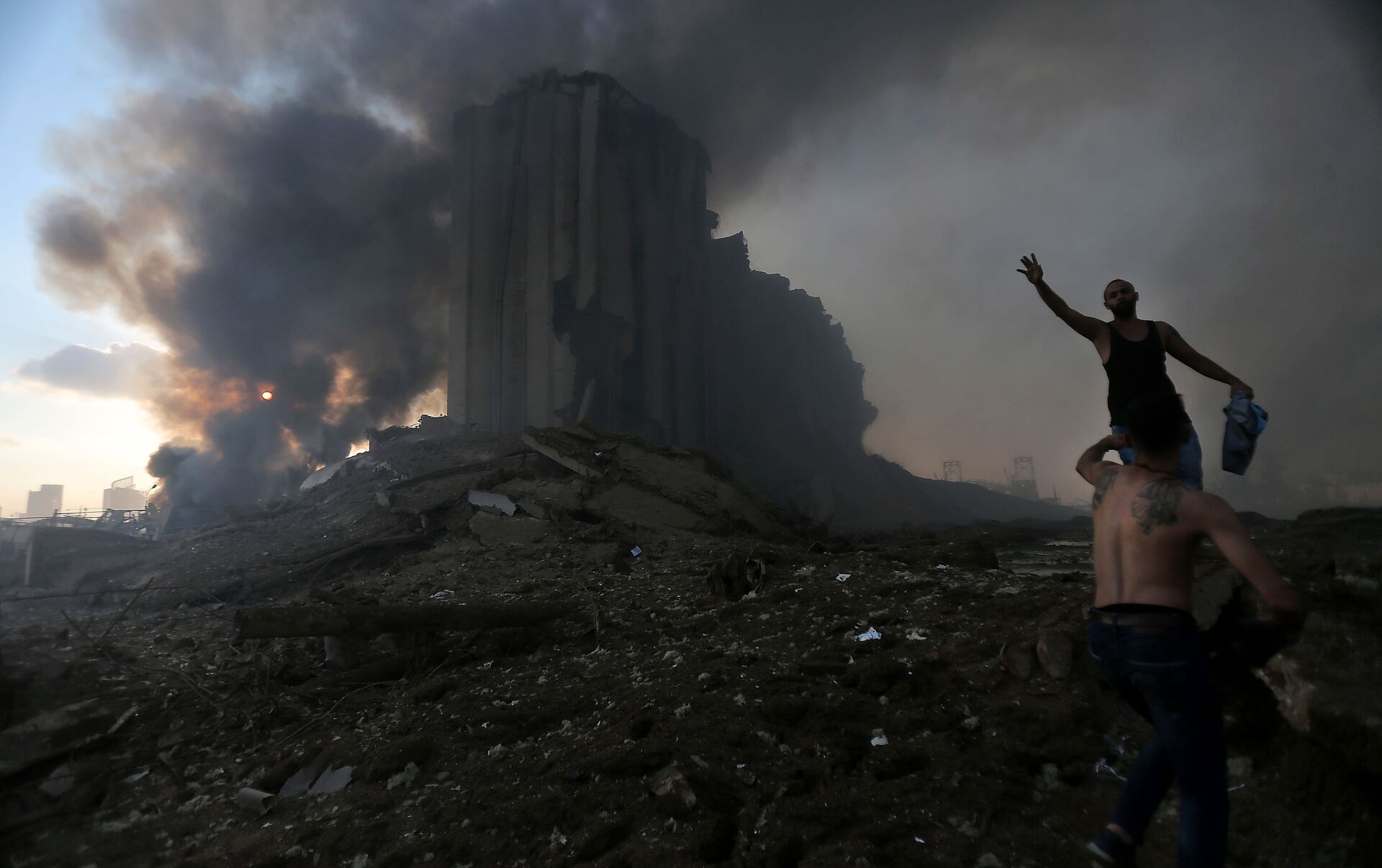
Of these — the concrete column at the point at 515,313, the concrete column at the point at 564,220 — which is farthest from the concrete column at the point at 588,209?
the concrete column at the point at 515,313

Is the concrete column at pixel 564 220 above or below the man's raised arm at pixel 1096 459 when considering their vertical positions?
above

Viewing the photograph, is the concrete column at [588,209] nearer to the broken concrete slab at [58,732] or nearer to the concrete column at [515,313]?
the concrete column at [515,313]

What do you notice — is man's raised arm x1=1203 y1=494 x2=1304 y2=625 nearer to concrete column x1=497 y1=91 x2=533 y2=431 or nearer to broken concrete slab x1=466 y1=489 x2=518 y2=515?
broken concrete slab x1=466 y1=489 x2=518 y2=515

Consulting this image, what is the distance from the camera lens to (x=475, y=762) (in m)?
2.83

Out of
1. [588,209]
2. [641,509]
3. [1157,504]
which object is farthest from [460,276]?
[1157,504]

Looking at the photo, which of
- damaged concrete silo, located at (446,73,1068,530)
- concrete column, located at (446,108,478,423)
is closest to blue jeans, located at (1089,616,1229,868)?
damaged concrete silo, located at (446,73,1068,530)

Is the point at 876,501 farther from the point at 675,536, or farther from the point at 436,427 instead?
the point at 675,536

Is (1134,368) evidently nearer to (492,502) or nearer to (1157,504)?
(1157,504)

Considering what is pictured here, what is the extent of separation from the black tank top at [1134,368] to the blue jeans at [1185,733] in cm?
124

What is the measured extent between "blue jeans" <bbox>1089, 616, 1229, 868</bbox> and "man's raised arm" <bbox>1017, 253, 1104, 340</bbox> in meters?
1.52

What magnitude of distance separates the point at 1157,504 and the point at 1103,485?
0.23 metres

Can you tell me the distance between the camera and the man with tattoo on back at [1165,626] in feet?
4.56

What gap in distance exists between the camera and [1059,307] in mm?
2676

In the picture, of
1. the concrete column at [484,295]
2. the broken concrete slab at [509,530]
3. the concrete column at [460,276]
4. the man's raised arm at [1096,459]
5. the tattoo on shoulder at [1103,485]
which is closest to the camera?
the tattoo on shoulder at [1103,485]
